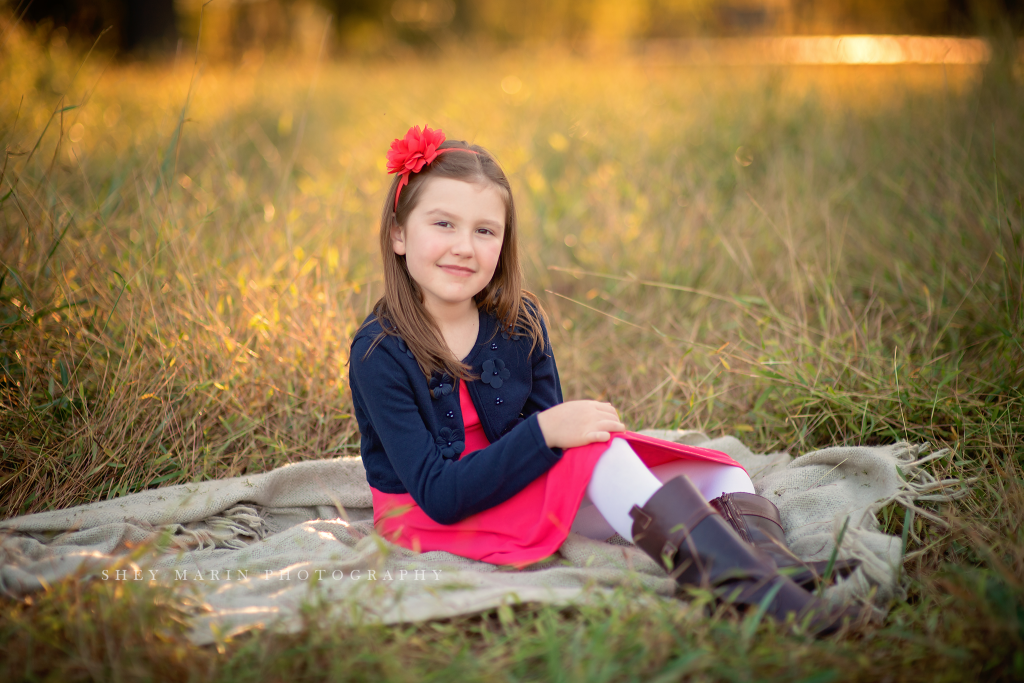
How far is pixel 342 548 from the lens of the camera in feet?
5.96

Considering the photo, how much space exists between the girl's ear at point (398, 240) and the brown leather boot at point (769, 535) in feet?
3.57

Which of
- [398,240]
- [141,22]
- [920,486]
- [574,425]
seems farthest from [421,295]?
[141,22]

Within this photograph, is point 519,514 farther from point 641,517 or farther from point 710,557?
point 710,557

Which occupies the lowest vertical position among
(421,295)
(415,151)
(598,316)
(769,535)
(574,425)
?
(769,535)

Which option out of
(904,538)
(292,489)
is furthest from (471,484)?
(904,538)

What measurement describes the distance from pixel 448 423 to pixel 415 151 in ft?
2.37

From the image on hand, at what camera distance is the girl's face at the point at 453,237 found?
5.77 feet

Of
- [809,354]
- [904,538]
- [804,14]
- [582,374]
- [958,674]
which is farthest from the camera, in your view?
[804,14]

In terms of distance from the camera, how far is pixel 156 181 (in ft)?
9.83

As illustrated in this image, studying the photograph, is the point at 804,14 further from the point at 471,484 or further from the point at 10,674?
the point at 10,674

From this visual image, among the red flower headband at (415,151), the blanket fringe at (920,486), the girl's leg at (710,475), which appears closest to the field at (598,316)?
the blanket fringe at (920,486)

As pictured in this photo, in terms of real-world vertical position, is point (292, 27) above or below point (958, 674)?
above

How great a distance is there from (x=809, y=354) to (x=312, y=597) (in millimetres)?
1871

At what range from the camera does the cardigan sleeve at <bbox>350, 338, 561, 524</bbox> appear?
1.63 meters
